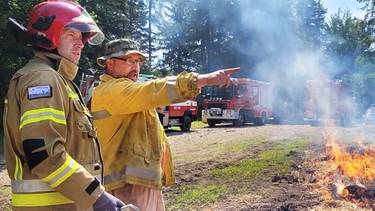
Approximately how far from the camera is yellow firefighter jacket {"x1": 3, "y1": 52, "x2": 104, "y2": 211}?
1.66m

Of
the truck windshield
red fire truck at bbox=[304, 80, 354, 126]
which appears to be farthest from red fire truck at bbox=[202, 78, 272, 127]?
red fire truck at bbox=[304, 80, 354, 126]

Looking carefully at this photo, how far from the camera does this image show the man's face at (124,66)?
2895 millimetres

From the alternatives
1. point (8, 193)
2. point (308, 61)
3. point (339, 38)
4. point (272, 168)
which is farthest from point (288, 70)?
point (8, 193)

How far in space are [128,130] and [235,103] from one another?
18.2m

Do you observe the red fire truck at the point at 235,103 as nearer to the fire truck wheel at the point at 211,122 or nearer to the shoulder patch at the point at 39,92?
the fire truck wheel at the point at 211,122

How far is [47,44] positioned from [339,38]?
92.7 ft

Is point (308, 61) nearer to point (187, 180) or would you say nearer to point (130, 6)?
point (130, 6)

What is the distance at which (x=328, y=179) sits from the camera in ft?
20.7

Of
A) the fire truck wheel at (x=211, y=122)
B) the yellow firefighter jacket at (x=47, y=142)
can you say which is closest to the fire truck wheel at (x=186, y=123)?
the fire truck wheel at (x=211, y=122)

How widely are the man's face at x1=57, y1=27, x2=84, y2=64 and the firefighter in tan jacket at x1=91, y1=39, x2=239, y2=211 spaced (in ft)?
1.78

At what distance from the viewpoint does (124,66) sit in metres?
2.91

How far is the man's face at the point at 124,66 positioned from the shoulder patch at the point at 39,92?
117 centimetres

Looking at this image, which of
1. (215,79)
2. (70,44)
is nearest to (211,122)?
(215,79)

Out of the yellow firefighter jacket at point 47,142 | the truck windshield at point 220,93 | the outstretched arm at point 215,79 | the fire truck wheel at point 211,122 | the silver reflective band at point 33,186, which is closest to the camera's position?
the yellow firefighter jacket at point 47,142
